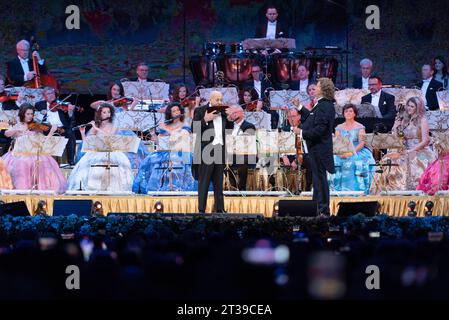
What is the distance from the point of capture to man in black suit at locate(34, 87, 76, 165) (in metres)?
13.5

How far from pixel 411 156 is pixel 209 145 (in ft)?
11.9

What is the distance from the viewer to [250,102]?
513 inches

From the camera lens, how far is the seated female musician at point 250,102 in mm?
13008

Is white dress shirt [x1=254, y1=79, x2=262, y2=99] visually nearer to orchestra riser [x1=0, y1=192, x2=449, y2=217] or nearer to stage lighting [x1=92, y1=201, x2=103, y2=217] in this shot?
orchestra riser [x1=0, y1=192, x2=449, y2=217]

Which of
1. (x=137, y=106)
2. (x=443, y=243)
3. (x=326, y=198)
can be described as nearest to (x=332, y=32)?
(x=137, y=106)

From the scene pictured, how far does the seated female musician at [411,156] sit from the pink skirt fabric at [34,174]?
13.9ft

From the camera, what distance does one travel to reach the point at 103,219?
734 cm

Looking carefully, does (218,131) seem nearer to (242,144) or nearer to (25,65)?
(242,144)

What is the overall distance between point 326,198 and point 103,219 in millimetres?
2798

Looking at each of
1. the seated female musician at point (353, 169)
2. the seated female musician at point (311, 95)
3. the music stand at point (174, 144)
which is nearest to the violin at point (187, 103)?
the music stand at point (174, 144)

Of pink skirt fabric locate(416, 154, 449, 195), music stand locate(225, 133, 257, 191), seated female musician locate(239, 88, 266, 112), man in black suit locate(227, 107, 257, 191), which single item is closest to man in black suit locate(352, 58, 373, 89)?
seated female musician locate(239, 88, 266, 112)

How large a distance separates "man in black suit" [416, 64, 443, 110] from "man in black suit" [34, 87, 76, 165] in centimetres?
559

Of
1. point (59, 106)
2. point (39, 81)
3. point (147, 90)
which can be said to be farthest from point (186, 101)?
point (39, 81)
